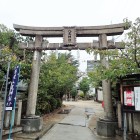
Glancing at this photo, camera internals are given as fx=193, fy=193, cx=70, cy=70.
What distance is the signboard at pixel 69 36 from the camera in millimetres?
10539

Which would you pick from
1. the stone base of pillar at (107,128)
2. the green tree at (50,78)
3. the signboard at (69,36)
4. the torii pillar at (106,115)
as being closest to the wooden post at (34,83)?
the signboard at (69,36)

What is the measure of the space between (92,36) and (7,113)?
6.06 metres

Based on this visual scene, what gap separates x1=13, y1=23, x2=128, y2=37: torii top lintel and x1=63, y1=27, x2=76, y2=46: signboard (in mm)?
178

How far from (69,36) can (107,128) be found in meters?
5.20

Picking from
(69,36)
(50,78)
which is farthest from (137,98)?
(50,78)

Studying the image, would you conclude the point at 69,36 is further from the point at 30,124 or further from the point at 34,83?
the point at 30,124

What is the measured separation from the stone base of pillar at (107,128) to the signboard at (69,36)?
441cm

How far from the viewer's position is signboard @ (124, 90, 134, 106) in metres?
7.24

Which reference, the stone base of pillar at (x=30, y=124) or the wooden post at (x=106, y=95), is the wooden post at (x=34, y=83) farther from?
the wooden post at (x=106, y=95)

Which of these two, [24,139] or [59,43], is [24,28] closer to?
[59,43]

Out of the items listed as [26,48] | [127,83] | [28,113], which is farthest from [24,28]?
[127,83]

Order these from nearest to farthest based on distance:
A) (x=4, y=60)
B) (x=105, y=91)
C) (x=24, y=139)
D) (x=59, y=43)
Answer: (x=24, y=139) → (x=4, y=60) → (x=105, y=91) → (x=59, y=43)

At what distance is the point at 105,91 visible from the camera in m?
10.1

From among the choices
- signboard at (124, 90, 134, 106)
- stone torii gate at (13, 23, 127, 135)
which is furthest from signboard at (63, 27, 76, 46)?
signboard at (124, 90, 134, 106)
